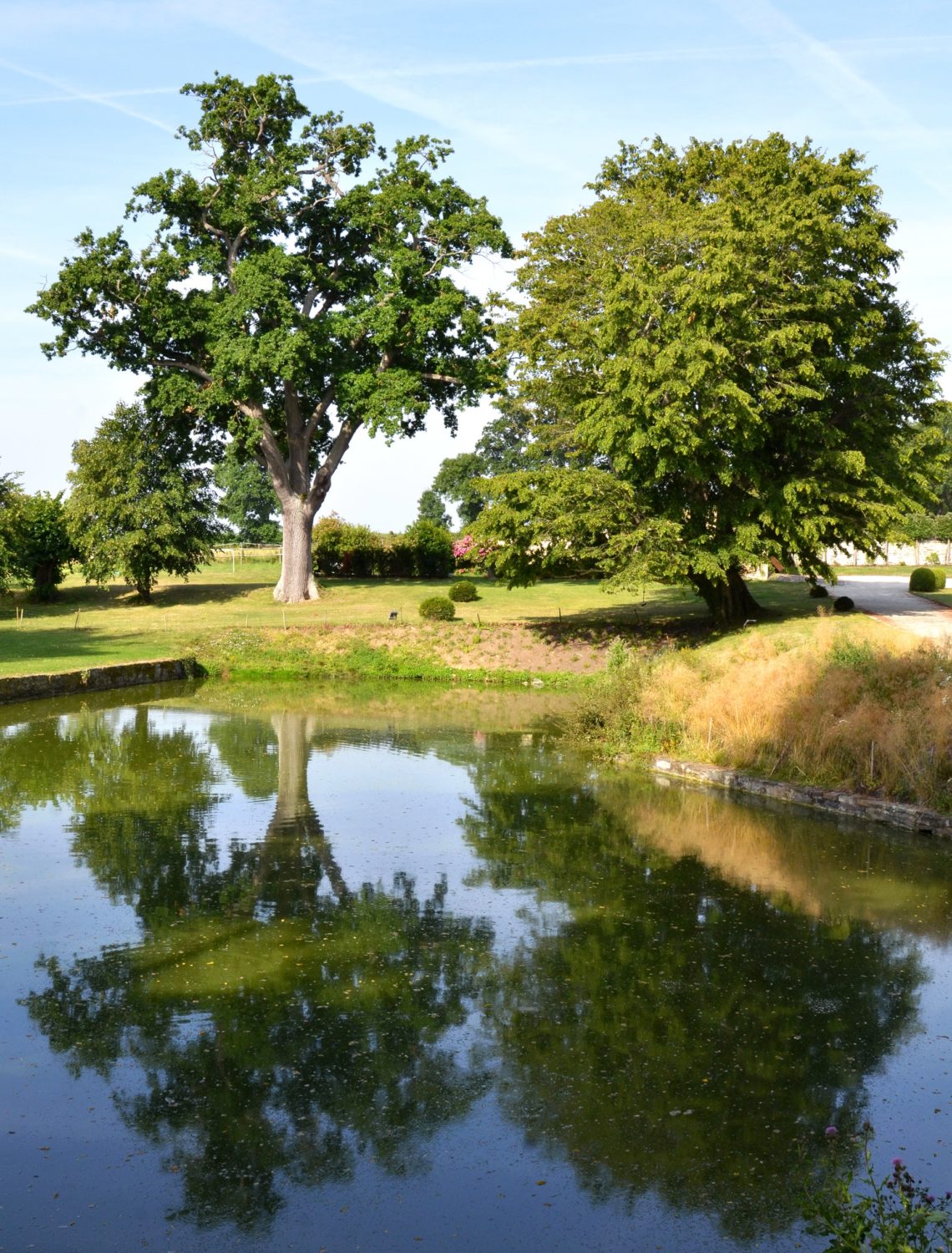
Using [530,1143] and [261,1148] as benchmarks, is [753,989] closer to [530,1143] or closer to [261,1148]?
[530,1143]

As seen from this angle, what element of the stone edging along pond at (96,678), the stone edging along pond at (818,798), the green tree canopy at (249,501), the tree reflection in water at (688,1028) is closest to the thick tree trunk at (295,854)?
the tree reflection in water at (688,1028)

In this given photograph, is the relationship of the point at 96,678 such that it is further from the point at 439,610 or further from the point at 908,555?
the point at 908,555

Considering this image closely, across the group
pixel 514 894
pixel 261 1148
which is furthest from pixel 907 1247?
pixel 514 894

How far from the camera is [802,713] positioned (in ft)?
64.1

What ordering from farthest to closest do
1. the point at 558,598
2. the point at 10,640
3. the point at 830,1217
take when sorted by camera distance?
the point at 558,598 → the point at 10,640 → the point at 830,1217

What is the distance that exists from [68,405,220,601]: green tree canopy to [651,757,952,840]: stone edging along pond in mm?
33186

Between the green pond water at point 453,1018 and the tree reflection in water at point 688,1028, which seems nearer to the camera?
the green pond water at point 453,1018

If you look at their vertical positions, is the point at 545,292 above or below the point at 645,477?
above

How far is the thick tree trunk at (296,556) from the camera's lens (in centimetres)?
5000

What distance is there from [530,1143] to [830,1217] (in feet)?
7.50

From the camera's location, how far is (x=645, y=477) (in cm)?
3581

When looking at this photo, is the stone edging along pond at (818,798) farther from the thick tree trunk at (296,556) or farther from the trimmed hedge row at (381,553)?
the trimmed hedge row at (381,553)

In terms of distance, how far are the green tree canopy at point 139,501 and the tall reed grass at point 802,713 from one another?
98.0ft

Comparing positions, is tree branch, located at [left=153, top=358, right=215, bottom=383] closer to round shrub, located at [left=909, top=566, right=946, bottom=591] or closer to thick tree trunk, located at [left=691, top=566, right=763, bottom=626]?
thick tree trunk, located at [left=691, top=566, right=763, bottom=626]
